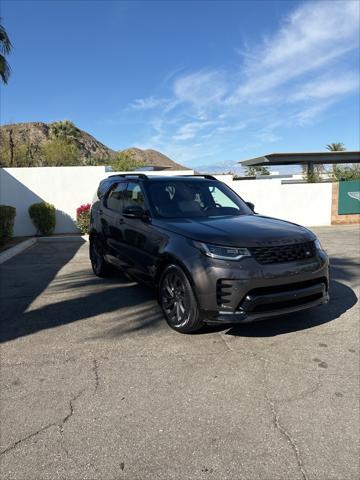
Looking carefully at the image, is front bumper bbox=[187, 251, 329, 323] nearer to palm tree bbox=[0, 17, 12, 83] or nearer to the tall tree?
palm tree bbox=[0, 17, 12, 83]

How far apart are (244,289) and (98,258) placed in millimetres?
4059

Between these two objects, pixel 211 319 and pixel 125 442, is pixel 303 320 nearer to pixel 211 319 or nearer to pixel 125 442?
pixel 211 319

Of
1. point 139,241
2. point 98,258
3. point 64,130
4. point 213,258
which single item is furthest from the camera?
point 64,130

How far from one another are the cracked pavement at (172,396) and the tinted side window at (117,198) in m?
1.58

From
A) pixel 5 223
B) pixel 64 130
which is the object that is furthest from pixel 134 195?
pixel 64 130

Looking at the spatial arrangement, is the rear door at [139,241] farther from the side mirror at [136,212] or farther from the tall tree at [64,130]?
the tall tree at [64,130]

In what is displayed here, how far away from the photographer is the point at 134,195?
5930mm

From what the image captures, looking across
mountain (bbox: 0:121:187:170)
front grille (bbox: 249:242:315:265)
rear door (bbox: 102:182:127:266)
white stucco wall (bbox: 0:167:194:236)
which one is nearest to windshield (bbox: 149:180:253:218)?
rear door (bbox: 102:182:127:266)

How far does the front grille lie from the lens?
414 centimetres

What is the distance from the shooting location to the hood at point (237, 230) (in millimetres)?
4215

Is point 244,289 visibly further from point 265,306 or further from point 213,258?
point 213,258

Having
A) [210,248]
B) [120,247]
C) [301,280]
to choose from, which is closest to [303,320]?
[301,280]

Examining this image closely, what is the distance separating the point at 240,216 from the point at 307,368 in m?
2.21

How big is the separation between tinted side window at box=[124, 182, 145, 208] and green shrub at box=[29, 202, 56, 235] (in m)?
9.26
